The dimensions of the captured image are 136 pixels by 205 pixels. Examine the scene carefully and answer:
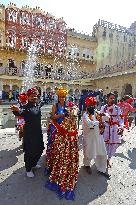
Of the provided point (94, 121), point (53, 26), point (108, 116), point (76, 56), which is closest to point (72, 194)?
point (94, 121)

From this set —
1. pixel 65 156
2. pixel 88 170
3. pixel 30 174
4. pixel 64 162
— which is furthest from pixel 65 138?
pixel 88 170

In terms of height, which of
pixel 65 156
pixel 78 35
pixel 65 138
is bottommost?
pixel 65 156

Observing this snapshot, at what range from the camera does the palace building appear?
34.9 meters

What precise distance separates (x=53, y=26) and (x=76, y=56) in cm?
667

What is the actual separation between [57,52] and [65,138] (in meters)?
37.6

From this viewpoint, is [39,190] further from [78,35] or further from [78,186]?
[78,35]

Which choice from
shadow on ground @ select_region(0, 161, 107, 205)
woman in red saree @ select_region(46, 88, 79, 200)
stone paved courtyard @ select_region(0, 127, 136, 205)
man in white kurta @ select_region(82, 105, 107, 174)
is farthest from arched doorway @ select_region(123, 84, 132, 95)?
woman in red saree @ select_region(46, 88, 79, 200)

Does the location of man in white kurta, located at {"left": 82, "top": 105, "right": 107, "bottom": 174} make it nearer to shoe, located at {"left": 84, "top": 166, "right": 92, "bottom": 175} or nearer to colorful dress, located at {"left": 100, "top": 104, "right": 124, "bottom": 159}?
shoe, located at {"left": 84, "top": 166, "right": 92, "bottom": 175}

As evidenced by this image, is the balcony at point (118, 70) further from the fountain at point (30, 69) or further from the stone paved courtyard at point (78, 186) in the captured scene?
the stone paved courtyard at point (78, 186)

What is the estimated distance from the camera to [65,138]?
4770 millimetres

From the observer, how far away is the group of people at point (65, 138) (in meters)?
4.77

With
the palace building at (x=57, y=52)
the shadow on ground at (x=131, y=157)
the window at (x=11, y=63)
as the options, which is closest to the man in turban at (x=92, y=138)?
the shadow on ground at (x=131, y=157)

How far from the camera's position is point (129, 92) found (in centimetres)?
3328

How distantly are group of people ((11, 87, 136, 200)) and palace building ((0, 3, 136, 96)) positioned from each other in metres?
24.5
